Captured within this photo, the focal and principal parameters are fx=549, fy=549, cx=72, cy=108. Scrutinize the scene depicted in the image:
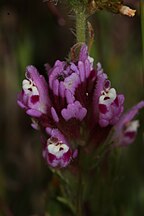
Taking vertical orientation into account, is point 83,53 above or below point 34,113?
above

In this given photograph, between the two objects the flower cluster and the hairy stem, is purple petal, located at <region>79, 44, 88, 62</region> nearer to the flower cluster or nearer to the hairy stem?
the flower cluster

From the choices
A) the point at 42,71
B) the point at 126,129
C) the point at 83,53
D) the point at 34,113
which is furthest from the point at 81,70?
the point at 42,71

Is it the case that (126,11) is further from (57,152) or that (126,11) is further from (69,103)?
(57,152)

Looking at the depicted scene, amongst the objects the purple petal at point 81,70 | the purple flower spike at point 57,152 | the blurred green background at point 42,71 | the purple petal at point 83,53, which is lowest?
the blurred green background at point 42,71

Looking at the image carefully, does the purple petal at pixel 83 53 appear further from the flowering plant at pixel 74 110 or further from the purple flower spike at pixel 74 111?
the purple flower spike at pixel 74 111

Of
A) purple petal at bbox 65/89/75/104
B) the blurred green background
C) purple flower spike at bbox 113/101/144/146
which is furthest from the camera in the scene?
the blurred green background

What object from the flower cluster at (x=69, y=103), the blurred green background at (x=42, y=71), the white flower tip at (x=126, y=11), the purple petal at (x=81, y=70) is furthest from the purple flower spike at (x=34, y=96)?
the blurred green background at (x=42, y=71)

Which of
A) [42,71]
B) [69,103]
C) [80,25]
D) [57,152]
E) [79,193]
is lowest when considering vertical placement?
[42,71]

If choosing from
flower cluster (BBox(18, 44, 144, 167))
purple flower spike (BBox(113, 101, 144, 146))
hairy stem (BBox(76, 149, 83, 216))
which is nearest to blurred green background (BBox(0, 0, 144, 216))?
purple flower spike (BBox(113, 101, 144, 146))
